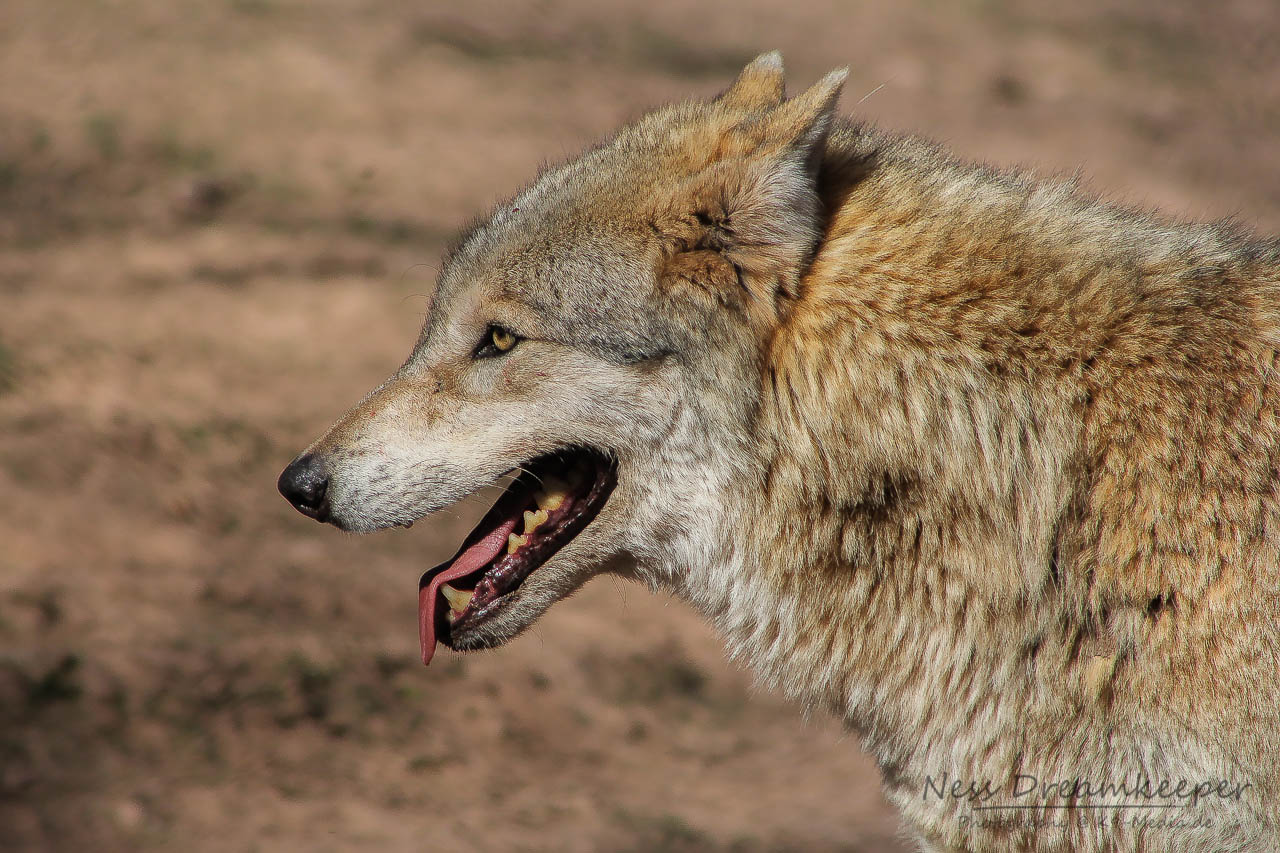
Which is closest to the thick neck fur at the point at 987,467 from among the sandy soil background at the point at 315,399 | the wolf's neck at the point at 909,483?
the wolf's neck at the point at 909,483

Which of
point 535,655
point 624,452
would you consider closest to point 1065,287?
point 624,452

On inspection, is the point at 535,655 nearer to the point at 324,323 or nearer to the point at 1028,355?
the point at 324,323

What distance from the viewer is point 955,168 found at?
347cm

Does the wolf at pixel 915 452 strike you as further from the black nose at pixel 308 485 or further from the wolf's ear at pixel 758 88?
the wolf's ear at pixel 758 88

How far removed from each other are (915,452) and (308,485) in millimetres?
1813

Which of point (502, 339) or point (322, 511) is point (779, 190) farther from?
point (322, 511)

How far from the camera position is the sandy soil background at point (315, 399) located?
5191 mm

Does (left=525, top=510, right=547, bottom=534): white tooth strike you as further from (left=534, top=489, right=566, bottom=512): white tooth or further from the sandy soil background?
the sandy soil background

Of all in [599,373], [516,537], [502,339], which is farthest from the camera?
[516,537]

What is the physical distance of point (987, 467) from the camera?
121 inches

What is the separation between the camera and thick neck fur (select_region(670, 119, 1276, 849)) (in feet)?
9.77

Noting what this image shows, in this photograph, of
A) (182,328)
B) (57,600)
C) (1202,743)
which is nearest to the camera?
(1202,743)

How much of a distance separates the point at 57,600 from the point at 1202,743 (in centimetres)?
491

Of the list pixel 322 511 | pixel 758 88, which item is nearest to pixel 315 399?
pixel 322 511
